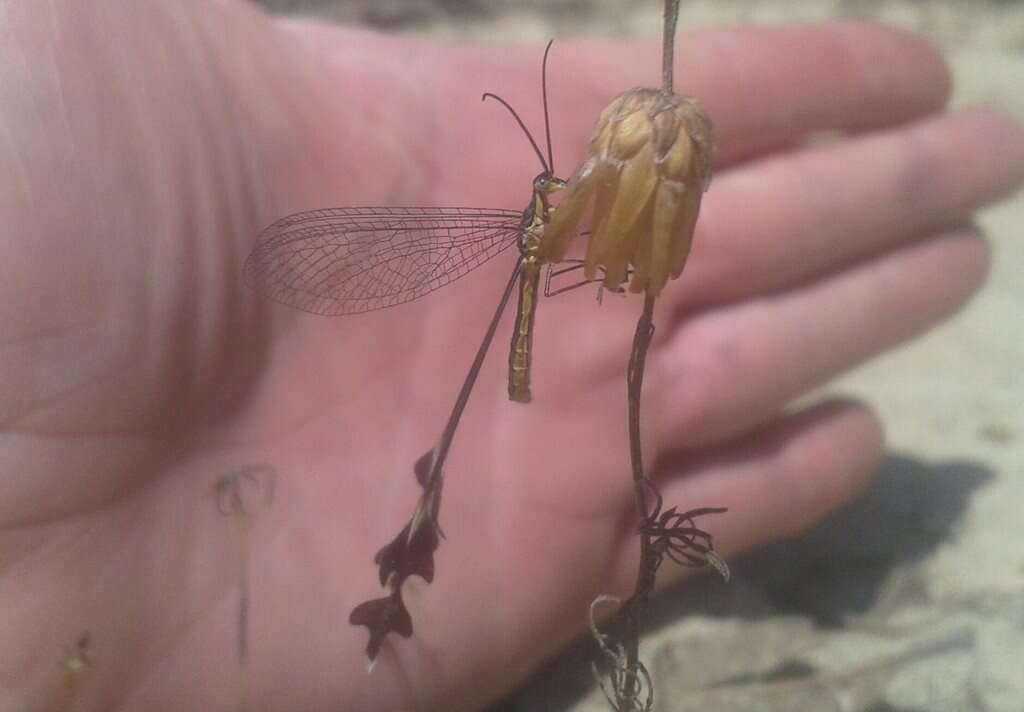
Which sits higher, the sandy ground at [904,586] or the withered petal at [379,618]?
the withered petal at [379,618]

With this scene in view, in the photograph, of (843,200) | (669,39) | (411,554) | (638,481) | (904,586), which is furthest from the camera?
(843,200)

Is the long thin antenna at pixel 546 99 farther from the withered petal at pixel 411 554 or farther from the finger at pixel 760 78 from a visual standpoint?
the withered petal at pixel 411 554

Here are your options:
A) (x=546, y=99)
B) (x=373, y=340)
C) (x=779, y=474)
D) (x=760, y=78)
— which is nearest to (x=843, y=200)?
(x=760, y=78)

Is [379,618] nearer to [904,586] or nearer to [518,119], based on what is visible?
[518,119]

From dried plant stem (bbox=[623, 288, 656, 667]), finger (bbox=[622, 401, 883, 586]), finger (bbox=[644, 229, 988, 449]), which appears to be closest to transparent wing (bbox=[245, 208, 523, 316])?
dried plant stem (bbox=[623, 288, 656, 667])

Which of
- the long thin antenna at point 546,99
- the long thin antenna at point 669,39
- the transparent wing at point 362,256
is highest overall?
the long thin antenna at point 669,39

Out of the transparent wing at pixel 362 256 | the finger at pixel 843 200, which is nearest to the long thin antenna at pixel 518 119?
the transparent wing at pixel 362 256

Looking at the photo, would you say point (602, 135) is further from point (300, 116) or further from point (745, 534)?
point (745, 534)
